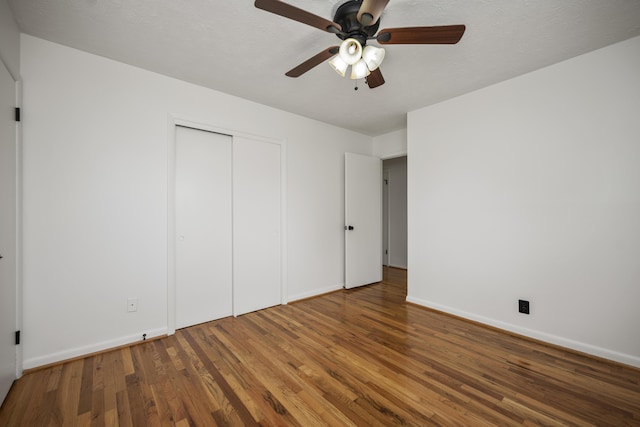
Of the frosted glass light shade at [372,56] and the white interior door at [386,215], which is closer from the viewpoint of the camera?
the frosted glass light shade at [372,56]

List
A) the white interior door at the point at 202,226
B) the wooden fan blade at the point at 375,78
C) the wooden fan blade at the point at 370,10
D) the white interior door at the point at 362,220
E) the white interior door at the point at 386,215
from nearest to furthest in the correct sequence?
the wooden fan blade at the point at 370,10
the wooden fan blade at the point at 375,78
the white interior door at the point at 202,226
the white interior door at the point at 362,220
the white interior door at the point at 386,215

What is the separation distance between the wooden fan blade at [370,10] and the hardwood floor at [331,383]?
2.22 metres

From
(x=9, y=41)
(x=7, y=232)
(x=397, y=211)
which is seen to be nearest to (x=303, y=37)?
(x=9, y=41)

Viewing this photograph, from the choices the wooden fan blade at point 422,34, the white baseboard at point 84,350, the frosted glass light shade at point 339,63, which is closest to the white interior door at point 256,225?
the white baseboard at point 84,350

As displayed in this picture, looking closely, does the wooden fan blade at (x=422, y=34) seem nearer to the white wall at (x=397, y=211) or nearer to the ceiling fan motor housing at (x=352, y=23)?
the ceiling fan motor housing at (x=352, y=23)

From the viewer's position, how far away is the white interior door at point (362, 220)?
409 centimetres

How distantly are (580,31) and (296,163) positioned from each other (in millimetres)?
2878

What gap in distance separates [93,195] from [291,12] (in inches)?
85.0

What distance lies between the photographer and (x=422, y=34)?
1.50 metres

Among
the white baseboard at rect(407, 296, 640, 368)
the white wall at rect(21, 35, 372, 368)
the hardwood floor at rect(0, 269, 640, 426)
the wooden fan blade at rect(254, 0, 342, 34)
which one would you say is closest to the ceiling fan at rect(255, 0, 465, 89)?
the wooden fan blade at rect(254, 0, 342, 34)

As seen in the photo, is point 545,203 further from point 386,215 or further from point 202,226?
point 386,215

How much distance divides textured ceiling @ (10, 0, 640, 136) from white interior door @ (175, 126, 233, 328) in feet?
2.27

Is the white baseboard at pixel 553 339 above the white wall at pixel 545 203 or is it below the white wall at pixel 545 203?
below

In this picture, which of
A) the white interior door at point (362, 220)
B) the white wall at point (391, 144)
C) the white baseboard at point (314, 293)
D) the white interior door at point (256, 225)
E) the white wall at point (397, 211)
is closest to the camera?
the white interior door at point (256, 225)
